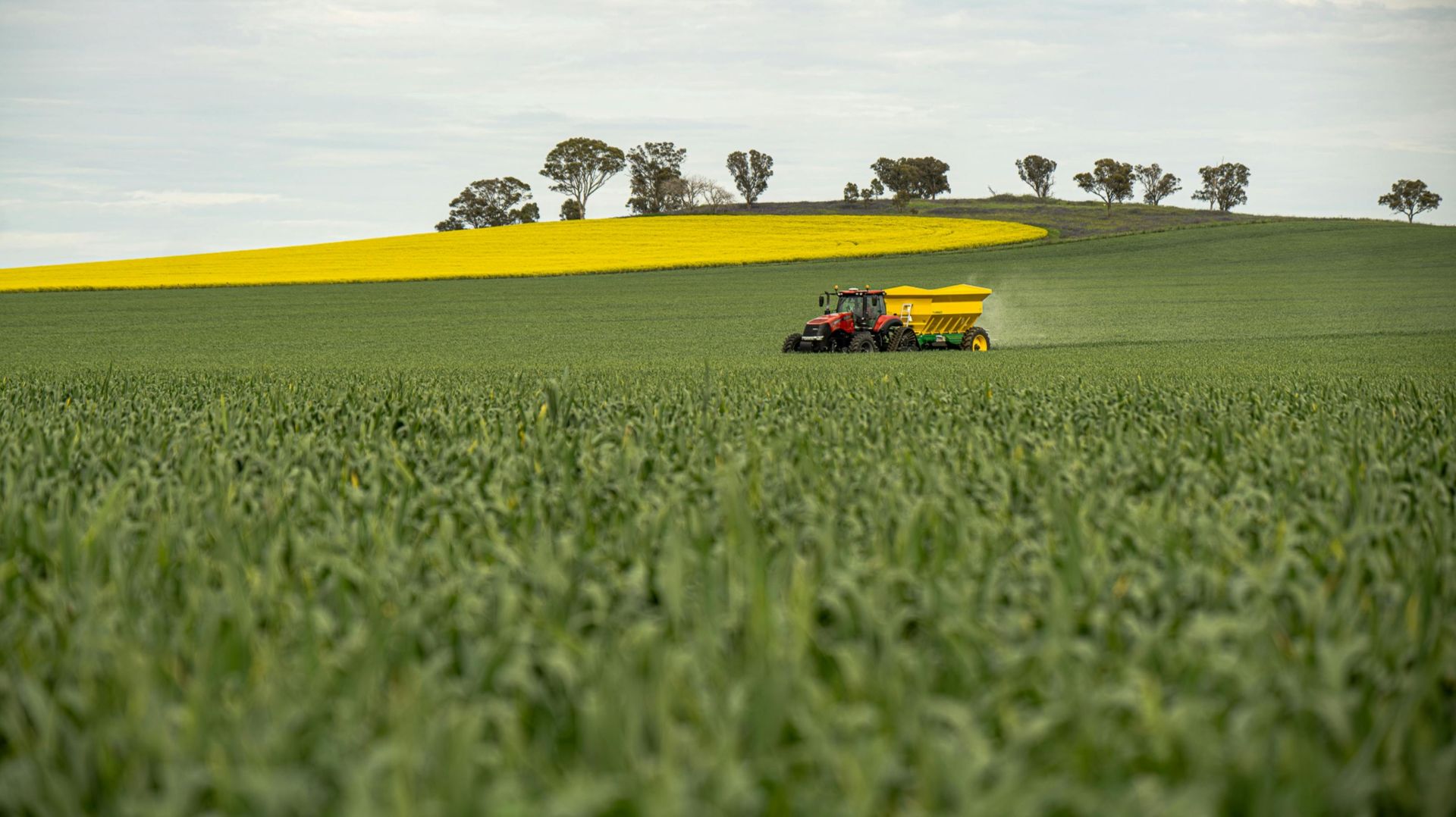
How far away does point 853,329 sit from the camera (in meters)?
30.3

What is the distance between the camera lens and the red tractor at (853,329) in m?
29.7

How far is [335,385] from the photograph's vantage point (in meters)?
12.7

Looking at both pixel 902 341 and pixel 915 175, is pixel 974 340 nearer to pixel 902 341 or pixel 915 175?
pixel 902 341

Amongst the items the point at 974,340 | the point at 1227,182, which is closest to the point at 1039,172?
the point at 1227,182

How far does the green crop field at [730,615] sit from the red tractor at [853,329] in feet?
68.5

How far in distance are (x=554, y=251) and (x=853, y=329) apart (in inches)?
2027

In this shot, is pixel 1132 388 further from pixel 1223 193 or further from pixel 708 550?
pixel 1223 193

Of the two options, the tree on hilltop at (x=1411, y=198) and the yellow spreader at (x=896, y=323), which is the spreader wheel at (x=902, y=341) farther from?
the tree on hilltop at (x=1411, y=198)

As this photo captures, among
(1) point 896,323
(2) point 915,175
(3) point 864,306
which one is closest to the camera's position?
(3) point 864,306

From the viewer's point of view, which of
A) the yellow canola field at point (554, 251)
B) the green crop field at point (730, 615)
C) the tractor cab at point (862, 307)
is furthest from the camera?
the yellow canola field at point (554, 251)

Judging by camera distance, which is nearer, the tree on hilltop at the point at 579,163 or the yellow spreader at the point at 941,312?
the yellow spreader at the point at 941,312

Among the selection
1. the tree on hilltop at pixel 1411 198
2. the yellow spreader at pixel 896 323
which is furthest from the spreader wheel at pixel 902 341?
the tree on hilltop at pixel 1411 198

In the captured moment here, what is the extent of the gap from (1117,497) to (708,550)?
1.96 m

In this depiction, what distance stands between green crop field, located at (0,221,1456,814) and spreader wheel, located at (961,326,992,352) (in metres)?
23.3
